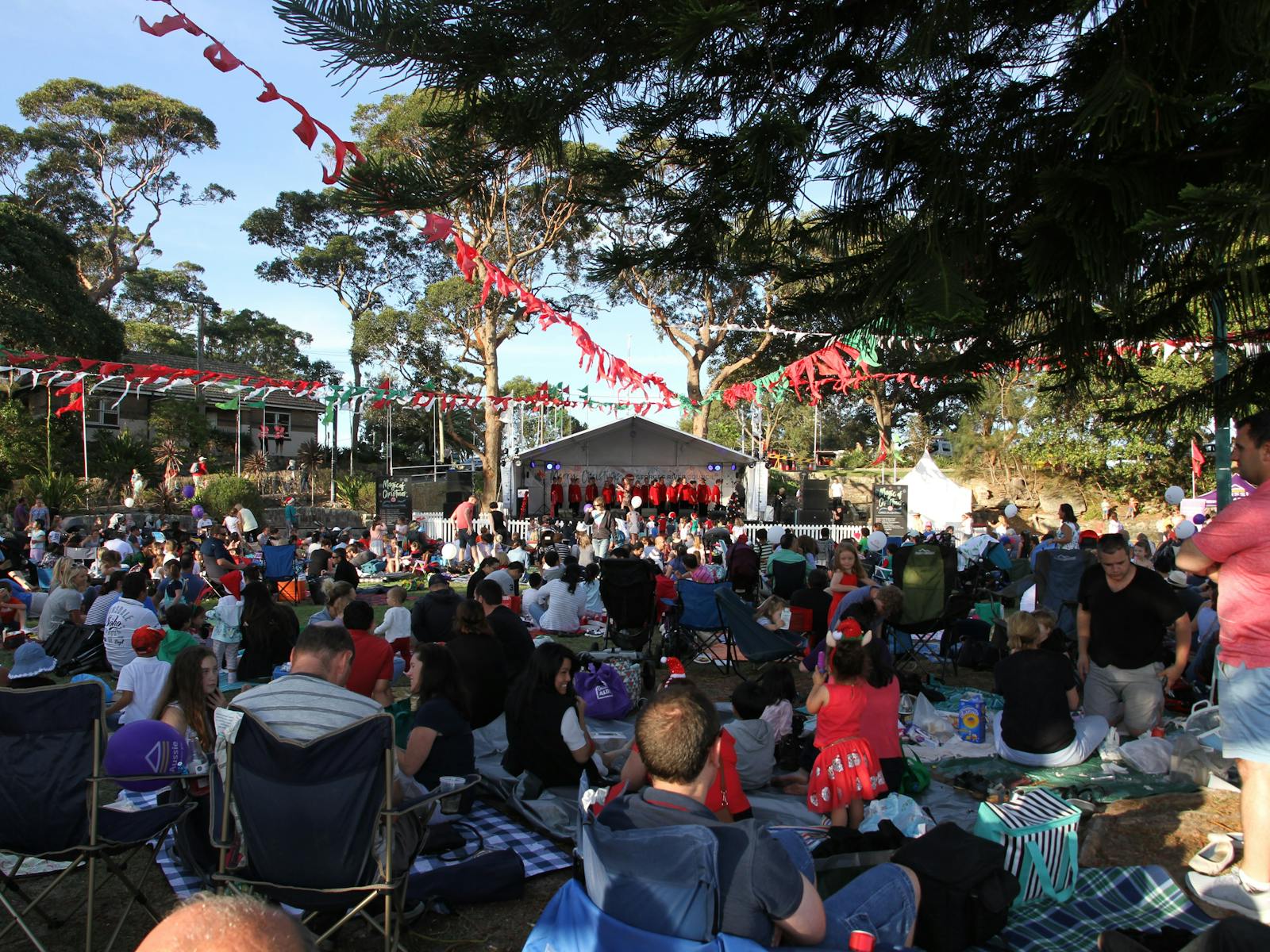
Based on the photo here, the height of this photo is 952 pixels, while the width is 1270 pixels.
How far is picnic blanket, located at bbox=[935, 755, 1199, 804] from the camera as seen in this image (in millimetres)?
4293

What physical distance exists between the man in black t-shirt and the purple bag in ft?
8.99

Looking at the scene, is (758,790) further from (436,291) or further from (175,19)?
(436,291)

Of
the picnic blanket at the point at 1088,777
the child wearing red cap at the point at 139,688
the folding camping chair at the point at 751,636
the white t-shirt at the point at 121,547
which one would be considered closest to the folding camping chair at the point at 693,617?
the folding camping chair at the point at 751,636

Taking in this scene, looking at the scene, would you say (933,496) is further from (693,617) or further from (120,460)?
(120,460)

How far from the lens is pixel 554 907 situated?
226 cm

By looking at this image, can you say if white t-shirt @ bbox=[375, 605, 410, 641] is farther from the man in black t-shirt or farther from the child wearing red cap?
the man in black t-shirt

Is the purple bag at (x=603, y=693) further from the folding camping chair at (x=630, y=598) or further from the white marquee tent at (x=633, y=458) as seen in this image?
the white marquee tent at (x=633, y=458)

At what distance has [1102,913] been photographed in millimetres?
3064

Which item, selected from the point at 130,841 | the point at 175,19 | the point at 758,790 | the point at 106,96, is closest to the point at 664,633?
the point at 758,790

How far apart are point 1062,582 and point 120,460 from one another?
2130 centimetres

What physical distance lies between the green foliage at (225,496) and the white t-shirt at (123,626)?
13994 millimetres

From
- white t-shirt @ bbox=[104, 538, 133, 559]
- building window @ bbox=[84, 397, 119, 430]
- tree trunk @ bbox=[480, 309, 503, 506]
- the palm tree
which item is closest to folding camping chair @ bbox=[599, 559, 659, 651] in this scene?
white t-shirt @ bbox=[104, 538, 133, 559]

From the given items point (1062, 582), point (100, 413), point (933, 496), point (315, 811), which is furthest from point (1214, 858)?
point (100, 413)

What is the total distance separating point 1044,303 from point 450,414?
3389 centimetres
